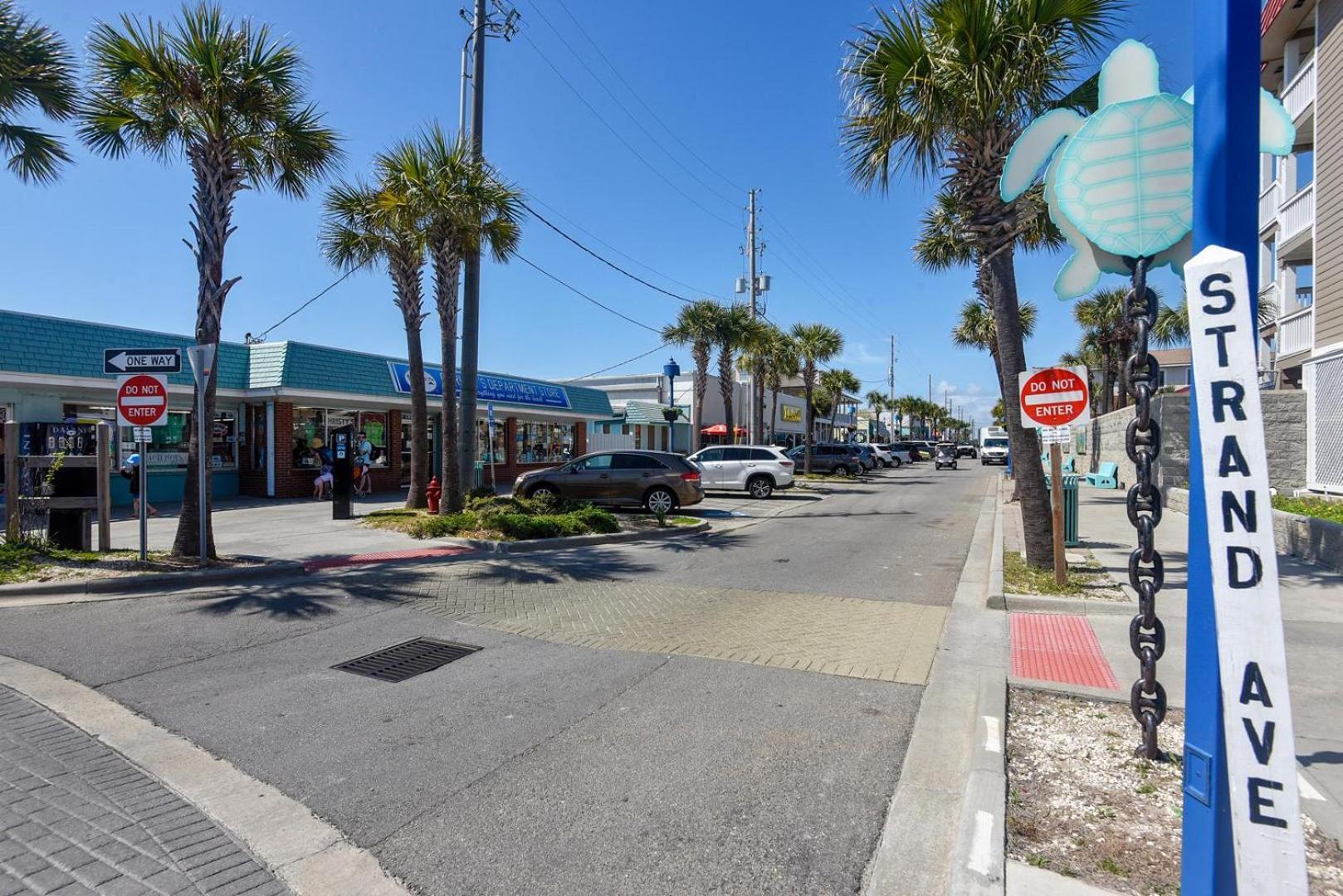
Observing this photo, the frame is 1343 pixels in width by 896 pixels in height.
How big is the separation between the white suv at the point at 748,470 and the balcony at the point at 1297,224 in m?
13.8

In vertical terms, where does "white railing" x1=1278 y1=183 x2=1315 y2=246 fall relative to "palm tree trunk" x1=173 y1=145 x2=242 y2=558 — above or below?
above

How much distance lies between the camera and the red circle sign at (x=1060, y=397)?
28.2 feet

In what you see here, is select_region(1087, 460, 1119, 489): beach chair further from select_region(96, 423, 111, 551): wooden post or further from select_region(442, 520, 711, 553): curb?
select_region(96, 423, 111, 551): wooden post

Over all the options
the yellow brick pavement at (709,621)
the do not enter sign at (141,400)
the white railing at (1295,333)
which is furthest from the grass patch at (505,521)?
the white railing at (1295,333)

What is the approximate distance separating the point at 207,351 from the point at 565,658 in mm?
7164

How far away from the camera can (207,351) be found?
32.5 feet

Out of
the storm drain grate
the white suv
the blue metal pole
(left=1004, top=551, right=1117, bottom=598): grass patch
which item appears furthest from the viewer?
the white suv

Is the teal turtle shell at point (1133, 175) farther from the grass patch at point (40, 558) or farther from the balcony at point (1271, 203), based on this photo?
the balcony at point (1271, 203)

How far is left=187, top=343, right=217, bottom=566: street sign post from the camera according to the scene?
32.4ft

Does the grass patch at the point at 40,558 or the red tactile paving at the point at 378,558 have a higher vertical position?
the grass patch at the point at 40,558

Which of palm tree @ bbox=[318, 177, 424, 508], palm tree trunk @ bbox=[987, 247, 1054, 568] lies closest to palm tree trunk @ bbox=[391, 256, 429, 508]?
palm tree @ bbox=[318, 177, 424, 508]

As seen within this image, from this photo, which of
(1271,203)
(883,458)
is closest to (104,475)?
(1271,203)

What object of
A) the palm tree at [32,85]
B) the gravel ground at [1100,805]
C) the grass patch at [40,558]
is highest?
the palm tree at [32,85]

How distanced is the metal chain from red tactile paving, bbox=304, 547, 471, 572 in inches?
397
